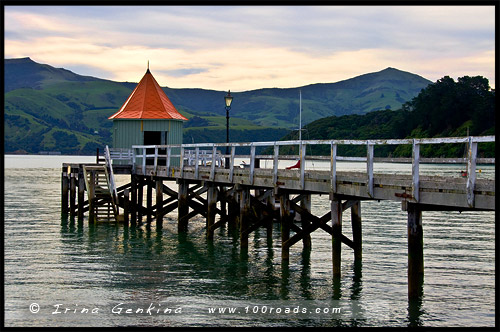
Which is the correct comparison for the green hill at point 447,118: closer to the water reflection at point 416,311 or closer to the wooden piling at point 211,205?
the wooden piling at point 211,205

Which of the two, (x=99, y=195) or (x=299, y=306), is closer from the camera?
(x=299, y=306)

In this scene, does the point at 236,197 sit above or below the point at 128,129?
below

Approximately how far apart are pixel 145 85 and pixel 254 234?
1427cm

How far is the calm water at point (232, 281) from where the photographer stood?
599 inches

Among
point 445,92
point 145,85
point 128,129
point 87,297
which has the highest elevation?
point 445,92

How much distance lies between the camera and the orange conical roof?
122 feet

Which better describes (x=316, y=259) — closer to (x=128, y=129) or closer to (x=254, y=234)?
(x=254, y=234)

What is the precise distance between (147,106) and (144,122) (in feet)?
4.20

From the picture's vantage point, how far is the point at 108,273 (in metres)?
20.0

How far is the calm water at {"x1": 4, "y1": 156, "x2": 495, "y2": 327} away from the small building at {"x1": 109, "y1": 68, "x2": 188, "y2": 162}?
8.09 metres

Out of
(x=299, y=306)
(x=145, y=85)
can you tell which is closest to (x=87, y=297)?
(x=299, y=306)

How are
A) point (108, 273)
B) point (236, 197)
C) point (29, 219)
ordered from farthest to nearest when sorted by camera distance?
point (29, 219), point (236, 197), point (108, 273)

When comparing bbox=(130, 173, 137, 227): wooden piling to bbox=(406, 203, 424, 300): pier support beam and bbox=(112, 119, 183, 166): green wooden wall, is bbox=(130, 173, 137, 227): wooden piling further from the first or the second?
bbox=(406, 203, 424, 300): pier support beam
